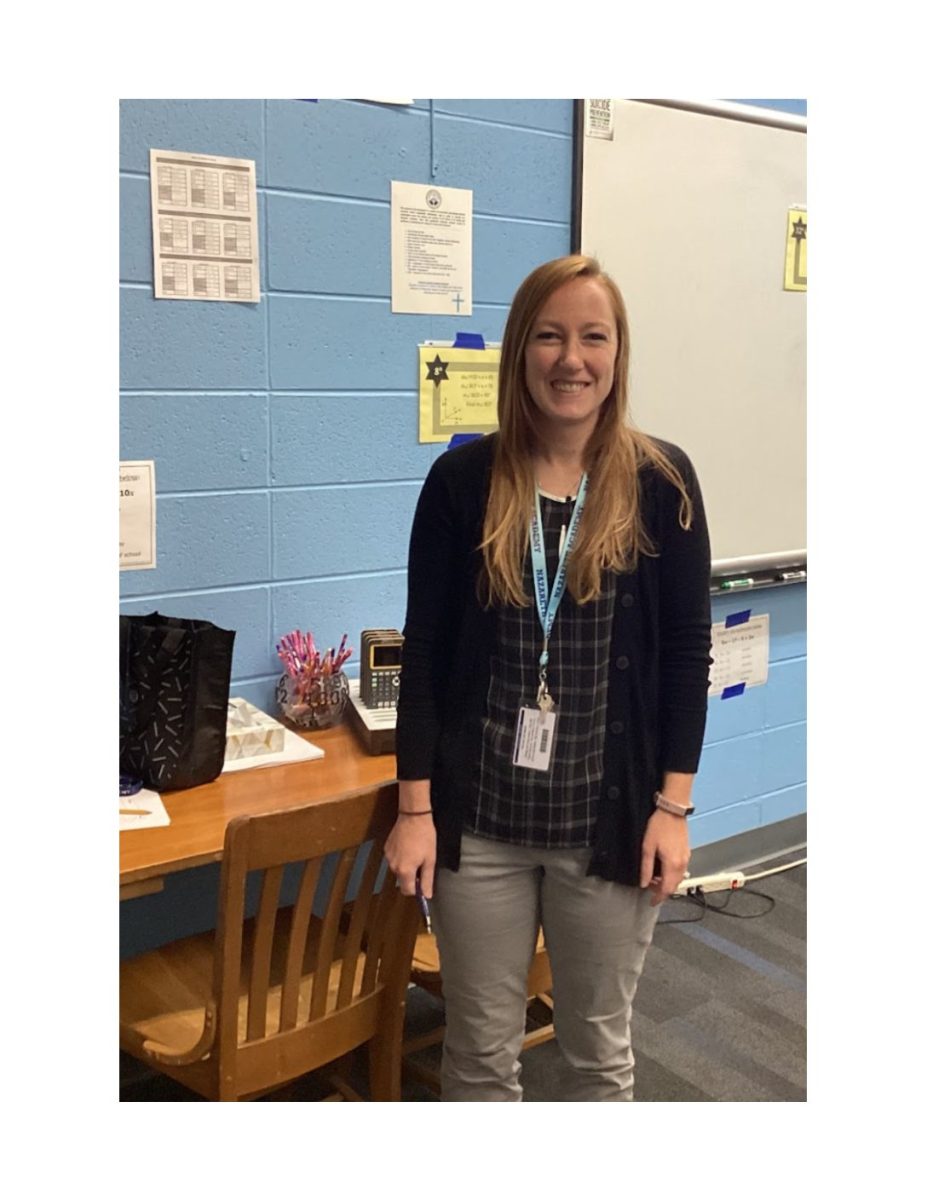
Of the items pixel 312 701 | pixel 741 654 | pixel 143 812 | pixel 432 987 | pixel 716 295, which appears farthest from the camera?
pixel 741 654

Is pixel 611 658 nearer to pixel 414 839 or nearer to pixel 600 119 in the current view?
pixel 414 839

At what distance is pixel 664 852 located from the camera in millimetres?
1323

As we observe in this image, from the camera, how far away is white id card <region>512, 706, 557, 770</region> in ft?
4.33

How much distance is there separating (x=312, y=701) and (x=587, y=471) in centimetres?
86

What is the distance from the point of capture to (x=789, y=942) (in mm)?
2473

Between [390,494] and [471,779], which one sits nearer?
[471,779]

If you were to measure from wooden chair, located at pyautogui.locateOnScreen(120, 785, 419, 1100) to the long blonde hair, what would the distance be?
362mm

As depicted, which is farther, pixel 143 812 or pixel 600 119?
pixel 600 119

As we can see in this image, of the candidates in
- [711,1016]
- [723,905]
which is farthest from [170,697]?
[723,905]
